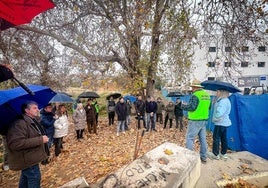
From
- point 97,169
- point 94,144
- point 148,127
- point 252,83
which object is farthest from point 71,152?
point 252,83

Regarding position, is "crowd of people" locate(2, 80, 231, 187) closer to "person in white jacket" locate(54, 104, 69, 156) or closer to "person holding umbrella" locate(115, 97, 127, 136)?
"person in white jacket" locate(54, 104, 69, 156)

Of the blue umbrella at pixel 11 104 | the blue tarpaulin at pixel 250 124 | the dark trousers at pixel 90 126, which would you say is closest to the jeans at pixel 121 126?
the dark trousers at pixel 90 126

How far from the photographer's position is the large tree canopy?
5801 mm

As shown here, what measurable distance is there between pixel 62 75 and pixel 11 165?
16685 millimetres

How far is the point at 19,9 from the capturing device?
3473 mm

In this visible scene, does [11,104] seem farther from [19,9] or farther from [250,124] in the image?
[250,124]

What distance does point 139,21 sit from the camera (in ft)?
25.8

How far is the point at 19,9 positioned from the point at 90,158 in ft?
18.4

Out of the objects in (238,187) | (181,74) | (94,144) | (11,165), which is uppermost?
(181,74)

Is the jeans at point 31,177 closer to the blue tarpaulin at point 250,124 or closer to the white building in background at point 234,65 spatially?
the white building in background at point 234,65

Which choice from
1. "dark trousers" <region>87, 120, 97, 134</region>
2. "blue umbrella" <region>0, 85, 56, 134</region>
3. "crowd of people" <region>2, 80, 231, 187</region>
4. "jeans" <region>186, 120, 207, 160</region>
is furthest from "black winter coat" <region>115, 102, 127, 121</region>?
"blue umbrella" <region>0, 85, 56, 134</region>

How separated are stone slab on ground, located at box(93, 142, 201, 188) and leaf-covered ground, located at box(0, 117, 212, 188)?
6.91ft

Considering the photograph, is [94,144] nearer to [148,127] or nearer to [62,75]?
[148,127]

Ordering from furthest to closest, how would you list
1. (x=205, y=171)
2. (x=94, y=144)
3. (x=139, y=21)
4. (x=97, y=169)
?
1. (x=94, y=144)
2. (x=139, y=21)
3. (x=97, y=169)
4. (x=205, y=171)
